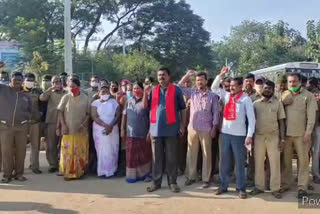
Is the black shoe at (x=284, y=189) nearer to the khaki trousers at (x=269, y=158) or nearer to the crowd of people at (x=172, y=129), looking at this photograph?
the crowd of people at (x=172, y=129)

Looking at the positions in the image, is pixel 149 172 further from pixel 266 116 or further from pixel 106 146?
pixel 266 116

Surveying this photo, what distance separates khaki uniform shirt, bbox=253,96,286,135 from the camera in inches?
237

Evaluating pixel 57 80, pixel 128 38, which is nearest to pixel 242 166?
pixel 57 80

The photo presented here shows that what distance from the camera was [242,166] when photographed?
600cm

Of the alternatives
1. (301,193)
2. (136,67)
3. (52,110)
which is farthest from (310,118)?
(136,67)

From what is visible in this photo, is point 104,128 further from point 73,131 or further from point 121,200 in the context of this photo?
point 121,200

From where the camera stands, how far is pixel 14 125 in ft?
23.1

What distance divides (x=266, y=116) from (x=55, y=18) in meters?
28.8

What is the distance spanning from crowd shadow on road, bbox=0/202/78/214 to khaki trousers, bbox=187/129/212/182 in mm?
2199

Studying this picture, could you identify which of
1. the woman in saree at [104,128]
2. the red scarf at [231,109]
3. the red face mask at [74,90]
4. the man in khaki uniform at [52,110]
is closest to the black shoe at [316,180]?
the red scarf at [231,109]

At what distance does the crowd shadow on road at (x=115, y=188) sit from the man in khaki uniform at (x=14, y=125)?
11.8 inches

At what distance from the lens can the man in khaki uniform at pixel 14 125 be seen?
703 centimetres

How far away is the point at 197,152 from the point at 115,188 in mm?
1455

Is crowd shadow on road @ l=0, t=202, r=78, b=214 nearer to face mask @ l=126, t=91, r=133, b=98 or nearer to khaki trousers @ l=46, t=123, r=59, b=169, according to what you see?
khaki trousers @ l=46, t=123, r=59, b=169
